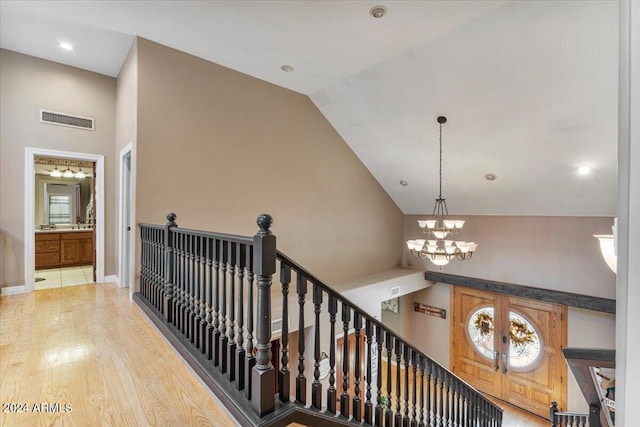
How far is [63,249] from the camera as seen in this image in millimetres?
5922

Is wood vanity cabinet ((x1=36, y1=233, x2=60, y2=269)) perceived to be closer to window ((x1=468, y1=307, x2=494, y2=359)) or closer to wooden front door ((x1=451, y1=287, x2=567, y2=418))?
wooden front door ((x1=451, y1=287, x2=567, y2=418))

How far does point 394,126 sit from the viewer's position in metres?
5.45

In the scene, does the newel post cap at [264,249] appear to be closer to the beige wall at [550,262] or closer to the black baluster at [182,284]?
the black baluster at [182,284]

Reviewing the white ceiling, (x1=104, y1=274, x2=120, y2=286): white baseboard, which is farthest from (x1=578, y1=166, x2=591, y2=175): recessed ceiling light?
(x1=104, y1=274, x2=120, y2=286): white baseboard

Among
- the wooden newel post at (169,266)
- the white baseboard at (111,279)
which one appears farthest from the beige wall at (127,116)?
the wooden newel post at (169,266)

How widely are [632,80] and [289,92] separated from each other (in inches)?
205

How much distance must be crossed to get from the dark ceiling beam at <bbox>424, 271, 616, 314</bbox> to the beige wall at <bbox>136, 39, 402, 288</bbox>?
1.94 metres

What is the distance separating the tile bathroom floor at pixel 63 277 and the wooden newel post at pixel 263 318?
4386 mm

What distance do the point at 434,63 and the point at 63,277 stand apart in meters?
6.44

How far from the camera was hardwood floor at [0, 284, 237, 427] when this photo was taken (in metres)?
1.73

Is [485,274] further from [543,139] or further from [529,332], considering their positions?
[543,139]

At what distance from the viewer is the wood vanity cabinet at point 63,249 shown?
5734mm

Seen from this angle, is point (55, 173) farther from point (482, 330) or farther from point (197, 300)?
point (482, 330)

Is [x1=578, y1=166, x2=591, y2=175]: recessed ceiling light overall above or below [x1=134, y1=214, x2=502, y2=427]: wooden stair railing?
above
